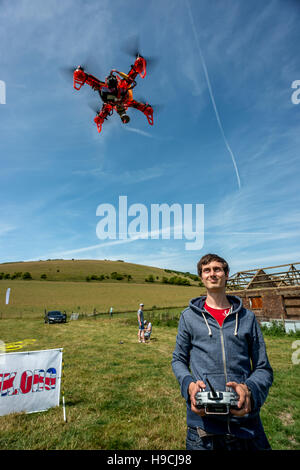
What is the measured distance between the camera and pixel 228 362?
215 centimetres

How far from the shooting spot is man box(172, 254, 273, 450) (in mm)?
1985

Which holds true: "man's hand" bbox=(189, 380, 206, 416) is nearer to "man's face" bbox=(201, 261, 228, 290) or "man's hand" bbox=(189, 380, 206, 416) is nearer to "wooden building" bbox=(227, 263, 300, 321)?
"man's face" bbox=(201, 261, 228, 290)

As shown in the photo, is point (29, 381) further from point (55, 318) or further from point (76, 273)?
point (76, 273)

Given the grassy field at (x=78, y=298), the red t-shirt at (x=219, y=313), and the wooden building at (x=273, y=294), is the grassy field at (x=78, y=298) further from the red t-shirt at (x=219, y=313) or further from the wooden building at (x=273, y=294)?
the red t-shirt at (x=219, y=313)

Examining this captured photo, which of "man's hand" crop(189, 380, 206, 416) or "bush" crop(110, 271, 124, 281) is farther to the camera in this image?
"bush" crop(110, 271, 124, 281)

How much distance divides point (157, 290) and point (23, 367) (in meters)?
68.0

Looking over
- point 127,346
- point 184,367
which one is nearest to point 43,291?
point 127,346

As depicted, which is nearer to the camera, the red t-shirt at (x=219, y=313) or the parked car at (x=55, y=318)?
the red t-shirt at (x=219, y=313)

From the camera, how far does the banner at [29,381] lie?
17.3 feet

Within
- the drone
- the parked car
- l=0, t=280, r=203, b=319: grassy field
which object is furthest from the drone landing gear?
l=0, t=280, r=203, b=319: grassy field

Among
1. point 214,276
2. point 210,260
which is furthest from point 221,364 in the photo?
point 210,260

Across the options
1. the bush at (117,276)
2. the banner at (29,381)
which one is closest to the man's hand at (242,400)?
the banner at (29,381)
